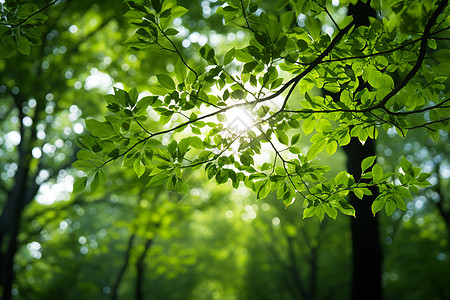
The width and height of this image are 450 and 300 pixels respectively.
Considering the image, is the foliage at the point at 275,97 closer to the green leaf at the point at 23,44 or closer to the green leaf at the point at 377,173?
the green leaf at the point at 377,173

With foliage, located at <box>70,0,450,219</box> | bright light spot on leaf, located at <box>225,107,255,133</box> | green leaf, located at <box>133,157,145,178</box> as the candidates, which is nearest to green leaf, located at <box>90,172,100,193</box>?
foliage, located at <box>70,0,450,219</box>

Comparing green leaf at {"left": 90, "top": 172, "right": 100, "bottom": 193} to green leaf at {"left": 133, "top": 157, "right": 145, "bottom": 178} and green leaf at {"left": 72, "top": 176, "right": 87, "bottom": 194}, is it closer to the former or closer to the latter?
green leaf at {"left": 72, "top": 176, "right": 87, "bottom": 194}

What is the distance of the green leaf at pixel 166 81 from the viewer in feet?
5.09

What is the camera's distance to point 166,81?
1568mm

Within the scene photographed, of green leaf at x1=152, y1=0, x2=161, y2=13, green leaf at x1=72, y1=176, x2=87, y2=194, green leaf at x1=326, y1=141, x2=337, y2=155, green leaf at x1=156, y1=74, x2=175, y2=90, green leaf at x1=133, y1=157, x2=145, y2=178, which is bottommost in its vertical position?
green leaf at x1=72, y1=176, x2=87, y2=194

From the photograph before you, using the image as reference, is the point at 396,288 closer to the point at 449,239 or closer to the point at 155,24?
the point at 449,239

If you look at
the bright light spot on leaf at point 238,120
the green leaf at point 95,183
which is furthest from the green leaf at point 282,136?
the green leaf at point 95,183

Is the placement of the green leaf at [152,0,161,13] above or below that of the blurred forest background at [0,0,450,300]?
above

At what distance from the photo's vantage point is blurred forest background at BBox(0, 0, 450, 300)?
250 inches

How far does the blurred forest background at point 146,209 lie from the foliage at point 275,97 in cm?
36

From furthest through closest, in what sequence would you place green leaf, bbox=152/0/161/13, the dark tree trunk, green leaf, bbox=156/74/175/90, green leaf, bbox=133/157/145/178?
the dark tree trunk
green leaf, bbox=133/157/145/178
green leaf, bbox=156/74/175/90
green leaf, bbox=152/0/161/13

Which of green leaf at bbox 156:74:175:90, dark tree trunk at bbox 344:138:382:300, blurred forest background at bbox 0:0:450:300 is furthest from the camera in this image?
blurred forest background at bbox 0:0:450:300

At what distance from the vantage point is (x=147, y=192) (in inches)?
360

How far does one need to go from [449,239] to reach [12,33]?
15.5 metres
